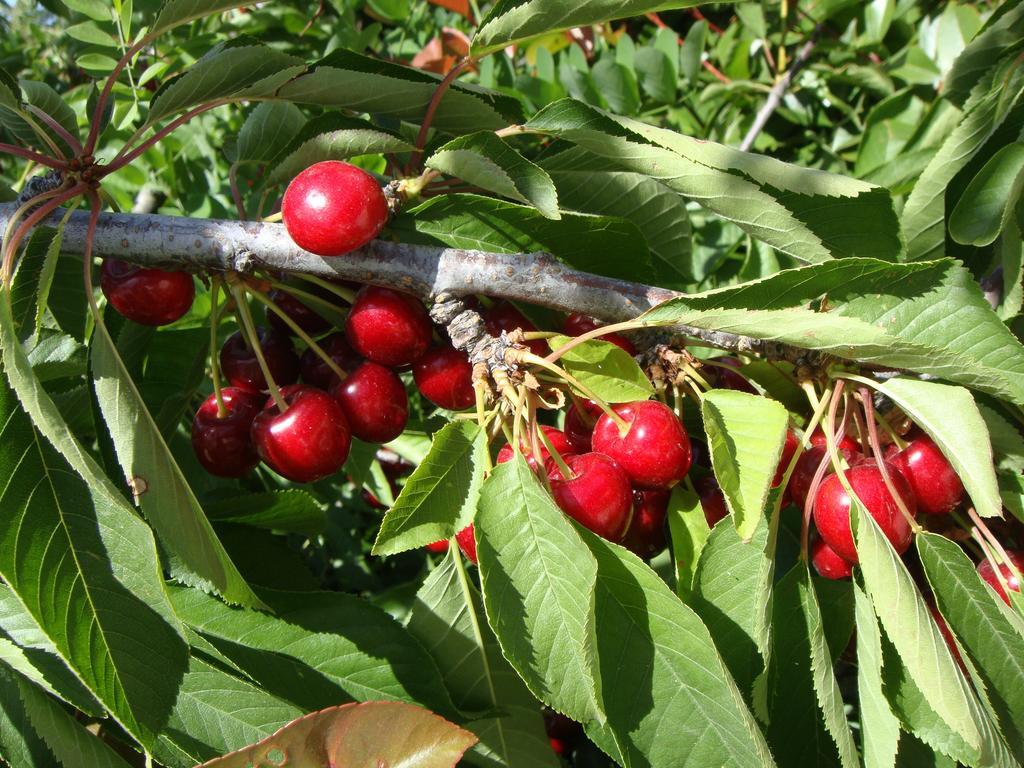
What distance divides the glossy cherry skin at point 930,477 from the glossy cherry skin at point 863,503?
0.03 m

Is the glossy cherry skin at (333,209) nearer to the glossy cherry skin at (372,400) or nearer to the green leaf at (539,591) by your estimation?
the glossy cherry skin at (372,400)

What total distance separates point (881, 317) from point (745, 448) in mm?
296

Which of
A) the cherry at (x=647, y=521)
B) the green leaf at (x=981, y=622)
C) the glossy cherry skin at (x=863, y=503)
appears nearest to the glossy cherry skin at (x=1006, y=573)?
the green leaf at (x=981, y=622)

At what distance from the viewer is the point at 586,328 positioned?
131 cm

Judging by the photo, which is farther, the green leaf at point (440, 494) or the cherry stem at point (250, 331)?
the cherry stem at point (250, 331)

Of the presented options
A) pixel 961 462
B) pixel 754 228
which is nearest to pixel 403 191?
pixel 754 228

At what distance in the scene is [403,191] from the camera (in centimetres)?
121

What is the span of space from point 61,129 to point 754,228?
41.0 inches

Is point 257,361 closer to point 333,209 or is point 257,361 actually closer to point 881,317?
point 333,209

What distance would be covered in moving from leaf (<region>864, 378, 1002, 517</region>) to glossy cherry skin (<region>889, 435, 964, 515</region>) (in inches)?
4.4

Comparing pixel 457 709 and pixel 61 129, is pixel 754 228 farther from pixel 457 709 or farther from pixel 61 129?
pixel 61 129

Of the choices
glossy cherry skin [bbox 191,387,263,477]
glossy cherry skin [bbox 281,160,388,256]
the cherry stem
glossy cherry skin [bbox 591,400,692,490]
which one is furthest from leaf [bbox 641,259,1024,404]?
glossy cherry skin [bbox 191,387,263,477]

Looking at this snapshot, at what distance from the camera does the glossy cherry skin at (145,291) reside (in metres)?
1.22

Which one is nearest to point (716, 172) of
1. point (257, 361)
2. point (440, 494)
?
point (440, 494)
